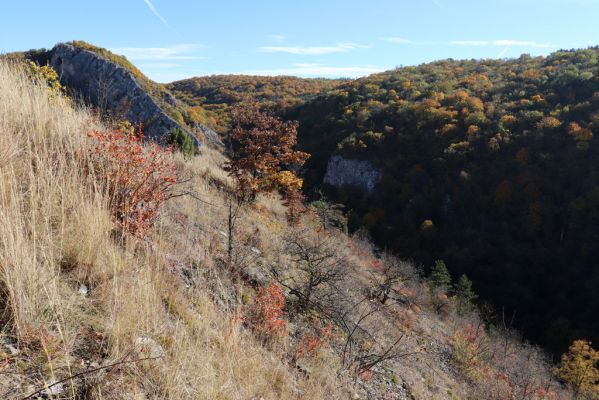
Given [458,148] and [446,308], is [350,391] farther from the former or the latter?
[458,148]

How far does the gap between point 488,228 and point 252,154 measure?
26145 mm

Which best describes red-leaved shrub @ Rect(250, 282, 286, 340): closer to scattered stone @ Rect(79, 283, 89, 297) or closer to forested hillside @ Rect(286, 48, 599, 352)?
scattered stone @ Rect(79, 283, 89, 297)

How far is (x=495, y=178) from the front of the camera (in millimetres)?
33625

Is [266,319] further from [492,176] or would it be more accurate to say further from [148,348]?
[492,176]

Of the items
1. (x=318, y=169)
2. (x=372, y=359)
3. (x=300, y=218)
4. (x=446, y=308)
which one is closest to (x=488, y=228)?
(x=446, y=308)

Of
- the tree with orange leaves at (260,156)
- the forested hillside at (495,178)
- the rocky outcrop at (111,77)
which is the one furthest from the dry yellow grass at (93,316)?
the forested hillside at (495,178)

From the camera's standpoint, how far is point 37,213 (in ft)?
7.84

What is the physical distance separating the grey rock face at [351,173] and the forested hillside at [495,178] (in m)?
0.84

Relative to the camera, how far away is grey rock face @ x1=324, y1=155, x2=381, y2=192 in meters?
40.0

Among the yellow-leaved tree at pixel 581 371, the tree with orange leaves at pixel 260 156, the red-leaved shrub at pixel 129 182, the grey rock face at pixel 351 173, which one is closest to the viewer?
the red-leaved shrub at pixel 129 182

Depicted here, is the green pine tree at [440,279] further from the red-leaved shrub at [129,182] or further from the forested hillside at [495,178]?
the red-leaved shrub at [129,182]

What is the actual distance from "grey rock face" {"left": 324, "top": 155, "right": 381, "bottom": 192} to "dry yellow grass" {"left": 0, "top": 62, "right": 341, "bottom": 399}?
123 ft

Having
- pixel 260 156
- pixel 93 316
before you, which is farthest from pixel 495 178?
pixel 93 316

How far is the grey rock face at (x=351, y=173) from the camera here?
3997 cm
